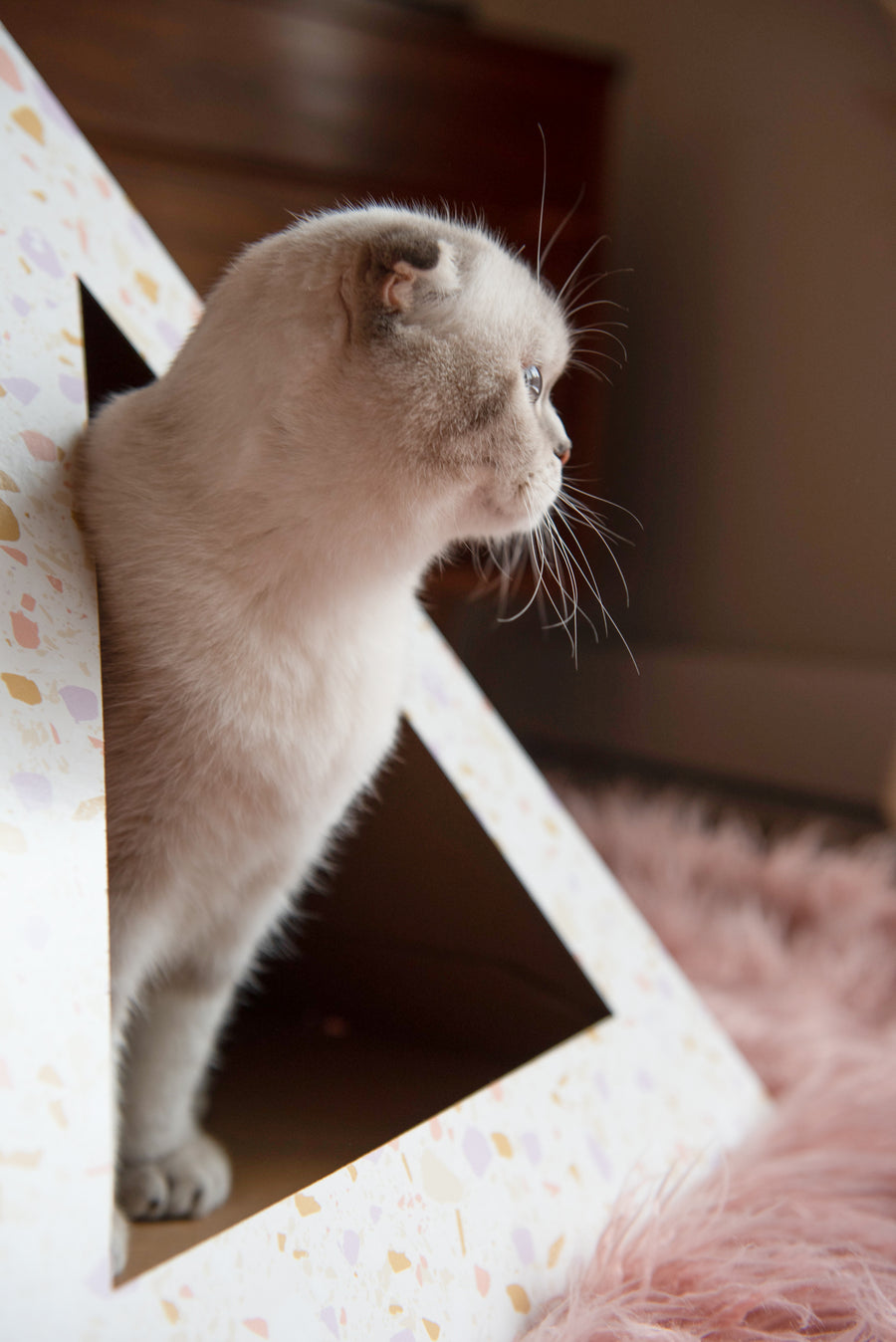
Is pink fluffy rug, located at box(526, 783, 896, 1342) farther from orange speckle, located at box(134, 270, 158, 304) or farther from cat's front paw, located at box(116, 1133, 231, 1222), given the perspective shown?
A: orange speckle, located at box(134, 270, 158, 304)

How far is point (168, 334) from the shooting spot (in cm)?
58

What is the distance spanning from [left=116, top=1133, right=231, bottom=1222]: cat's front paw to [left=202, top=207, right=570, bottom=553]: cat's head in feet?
1.25

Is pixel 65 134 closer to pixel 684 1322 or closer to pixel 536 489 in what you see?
pixel 536 489

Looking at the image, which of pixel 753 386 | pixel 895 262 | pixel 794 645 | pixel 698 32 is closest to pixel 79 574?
pixel 895 262

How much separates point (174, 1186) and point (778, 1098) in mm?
440

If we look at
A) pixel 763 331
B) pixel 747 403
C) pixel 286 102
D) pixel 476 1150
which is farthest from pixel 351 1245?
pixel 286 102

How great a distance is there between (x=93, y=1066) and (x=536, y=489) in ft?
1.05

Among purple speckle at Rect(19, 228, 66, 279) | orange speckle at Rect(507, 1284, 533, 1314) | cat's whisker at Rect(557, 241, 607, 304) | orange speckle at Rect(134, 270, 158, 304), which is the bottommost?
orange speckle at Rect(507, 1284, 533, 1314)

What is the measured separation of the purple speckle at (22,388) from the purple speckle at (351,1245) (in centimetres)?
39

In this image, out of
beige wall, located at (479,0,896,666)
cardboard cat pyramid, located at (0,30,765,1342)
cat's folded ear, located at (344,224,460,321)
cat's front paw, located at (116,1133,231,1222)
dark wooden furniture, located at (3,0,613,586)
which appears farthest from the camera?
dark wooden furniture, located at (3,0,613,586)

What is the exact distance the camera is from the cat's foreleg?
21.3 inches

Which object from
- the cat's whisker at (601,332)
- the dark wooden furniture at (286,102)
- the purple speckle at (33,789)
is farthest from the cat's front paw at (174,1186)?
the dark wooden furniture at (286,102)

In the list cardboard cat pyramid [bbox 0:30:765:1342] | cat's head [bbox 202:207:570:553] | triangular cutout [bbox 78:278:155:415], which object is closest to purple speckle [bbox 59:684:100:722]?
cardboard cat pyramid [bbox 0:30:765:1342]

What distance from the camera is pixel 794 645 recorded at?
1197 mm
